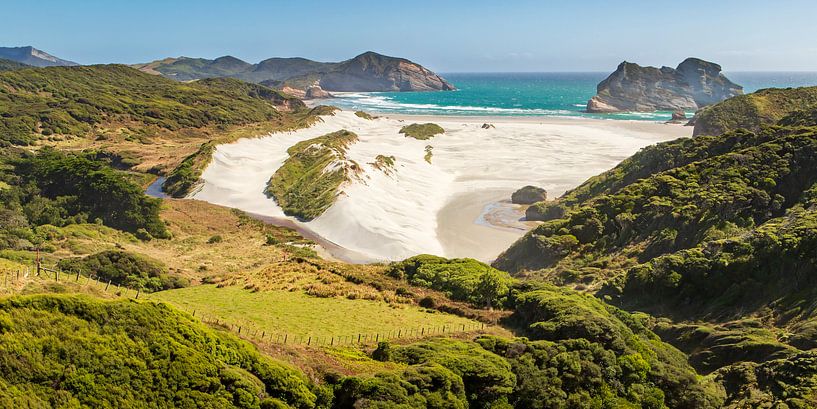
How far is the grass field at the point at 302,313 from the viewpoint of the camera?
20609 mm

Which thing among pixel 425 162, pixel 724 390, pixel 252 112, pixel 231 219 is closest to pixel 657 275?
pixel 724 390

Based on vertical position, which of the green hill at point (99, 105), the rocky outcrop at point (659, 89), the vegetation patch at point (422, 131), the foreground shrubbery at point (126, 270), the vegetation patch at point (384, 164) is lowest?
the foreground shrubbery at point (126, 270)

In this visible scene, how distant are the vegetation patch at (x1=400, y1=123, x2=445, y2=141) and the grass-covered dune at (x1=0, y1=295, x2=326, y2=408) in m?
88.5

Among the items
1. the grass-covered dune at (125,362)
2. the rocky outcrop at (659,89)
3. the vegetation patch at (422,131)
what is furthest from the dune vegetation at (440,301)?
the rocky outcrop at (659,89)

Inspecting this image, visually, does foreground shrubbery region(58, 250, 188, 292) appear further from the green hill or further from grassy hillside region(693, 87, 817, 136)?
grassy hillside region(693, 87, 817, 136)

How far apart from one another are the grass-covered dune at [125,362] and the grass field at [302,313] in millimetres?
5337

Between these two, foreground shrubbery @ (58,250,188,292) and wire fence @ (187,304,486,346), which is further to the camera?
foreground shrubbery @ (58,250,188,292)

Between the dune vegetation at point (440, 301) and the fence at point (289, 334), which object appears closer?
the dune vegetation at point (440, 301)

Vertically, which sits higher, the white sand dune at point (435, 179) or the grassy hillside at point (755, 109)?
the grassy hillside at point (755, 109)

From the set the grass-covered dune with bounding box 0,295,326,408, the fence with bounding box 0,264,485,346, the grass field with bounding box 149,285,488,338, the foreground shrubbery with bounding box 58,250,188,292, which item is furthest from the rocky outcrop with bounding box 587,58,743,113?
the grass-covered dune with bounding box 0,295,326,408

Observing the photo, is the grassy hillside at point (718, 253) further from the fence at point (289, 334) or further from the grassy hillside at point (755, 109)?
the grassy hillside at point (755, 109)

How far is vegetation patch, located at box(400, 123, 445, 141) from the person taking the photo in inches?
4081

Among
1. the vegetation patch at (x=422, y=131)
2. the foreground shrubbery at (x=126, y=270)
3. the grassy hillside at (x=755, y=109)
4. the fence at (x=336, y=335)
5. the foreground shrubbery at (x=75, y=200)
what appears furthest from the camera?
the vegetation patch at (x=422, y=131)

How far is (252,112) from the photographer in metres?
133
